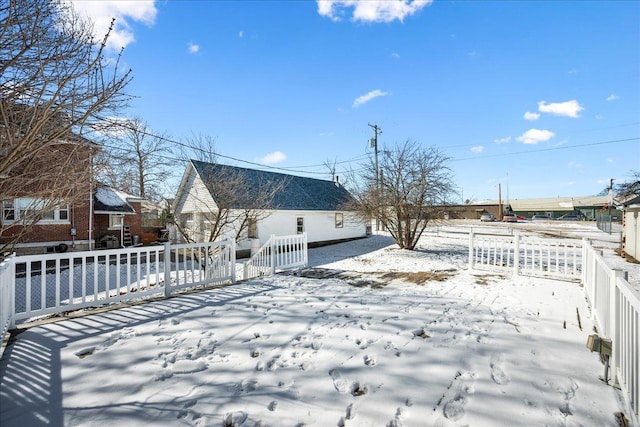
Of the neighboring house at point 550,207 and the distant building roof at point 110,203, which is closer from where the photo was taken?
the distant building roof at point 110,203

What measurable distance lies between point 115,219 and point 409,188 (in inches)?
706

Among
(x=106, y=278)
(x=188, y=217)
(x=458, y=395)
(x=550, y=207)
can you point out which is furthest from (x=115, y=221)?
(x=550, y=207)

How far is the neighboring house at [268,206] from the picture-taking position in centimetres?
1339

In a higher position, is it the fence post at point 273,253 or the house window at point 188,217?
the house window at point 188,217

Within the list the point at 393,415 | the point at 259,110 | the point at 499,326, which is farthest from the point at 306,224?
the point at 393,415

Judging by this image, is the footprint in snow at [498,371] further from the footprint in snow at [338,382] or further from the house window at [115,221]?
the house window at [115,221]

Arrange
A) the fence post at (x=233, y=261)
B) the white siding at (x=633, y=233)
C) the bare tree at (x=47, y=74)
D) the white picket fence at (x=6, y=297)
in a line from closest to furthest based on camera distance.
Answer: the bare tree at (x=47, y=74) → the white picket fence at (x=6, y=297) → the fence post at (x=233, y=261) → the white siding at (x=633, y=233)

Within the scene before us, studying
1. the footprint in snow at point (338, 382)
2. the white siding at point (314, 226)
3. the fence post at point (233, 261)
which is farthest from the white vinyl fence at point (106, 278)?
the white siding at point (314, 226)

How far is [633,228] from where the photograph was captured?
11562 mm

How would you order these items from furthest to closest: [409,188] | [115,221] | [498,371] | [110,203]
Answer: [115,221] → [110,203] → [409,188] → [498,371]

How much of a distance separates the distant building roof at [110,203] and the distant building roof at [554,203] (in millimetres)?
64322

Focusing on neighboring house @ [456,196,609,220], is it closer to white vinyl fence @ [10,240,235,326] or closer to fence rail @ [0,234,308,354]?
fence rail @ [0,234,308,354]

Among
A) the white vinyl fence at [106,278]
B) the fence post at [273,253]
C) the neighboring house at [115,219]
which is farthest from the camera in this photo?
the neighboring house at [115,219]

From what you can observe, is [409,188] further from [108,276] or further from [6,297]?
[6,297]
